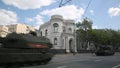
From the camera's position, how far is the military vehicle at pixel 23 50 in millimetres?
21312

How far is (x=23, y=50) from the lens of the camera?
23688 mm

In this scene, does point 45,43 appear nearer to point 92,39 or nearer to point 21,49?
point 21,49

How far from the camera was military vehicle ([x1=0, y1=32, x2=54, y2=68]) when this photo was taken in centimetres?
2131

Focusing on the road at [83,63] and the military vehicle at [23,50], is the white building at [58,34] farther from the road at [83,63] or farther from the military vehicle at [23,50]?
the military vehicle at [23,50]

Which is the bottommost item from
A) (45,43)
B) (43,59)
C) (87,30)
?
(43,59)

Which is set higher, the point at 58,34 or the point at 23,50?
the point at 58,34

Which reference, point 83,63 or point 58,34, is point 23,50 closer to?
point 83,63

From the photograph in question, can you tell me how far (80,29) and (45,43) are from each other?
45.7 metres

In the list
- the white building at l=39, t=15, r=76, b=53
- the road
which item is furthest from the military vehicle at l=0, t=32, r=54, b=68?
the white building at l=39, t=15, r=76, b=53

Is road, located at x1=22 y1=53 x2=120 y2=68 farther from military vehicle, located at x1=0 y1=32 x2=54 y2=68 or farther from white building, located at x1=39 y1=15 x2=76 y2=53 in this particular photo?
white building, located at x1=39 y1=15 x2=76 y2=53

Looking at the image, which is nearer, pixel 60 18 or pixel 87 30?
pixel 60 18

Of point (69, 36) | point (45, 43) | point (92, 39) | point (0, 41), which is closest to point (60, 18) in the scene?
point (69, 36)

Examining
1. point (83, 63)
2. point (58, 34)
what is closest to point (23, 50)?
point (83, 63)

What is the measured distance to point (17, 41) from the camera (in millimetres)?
23766
